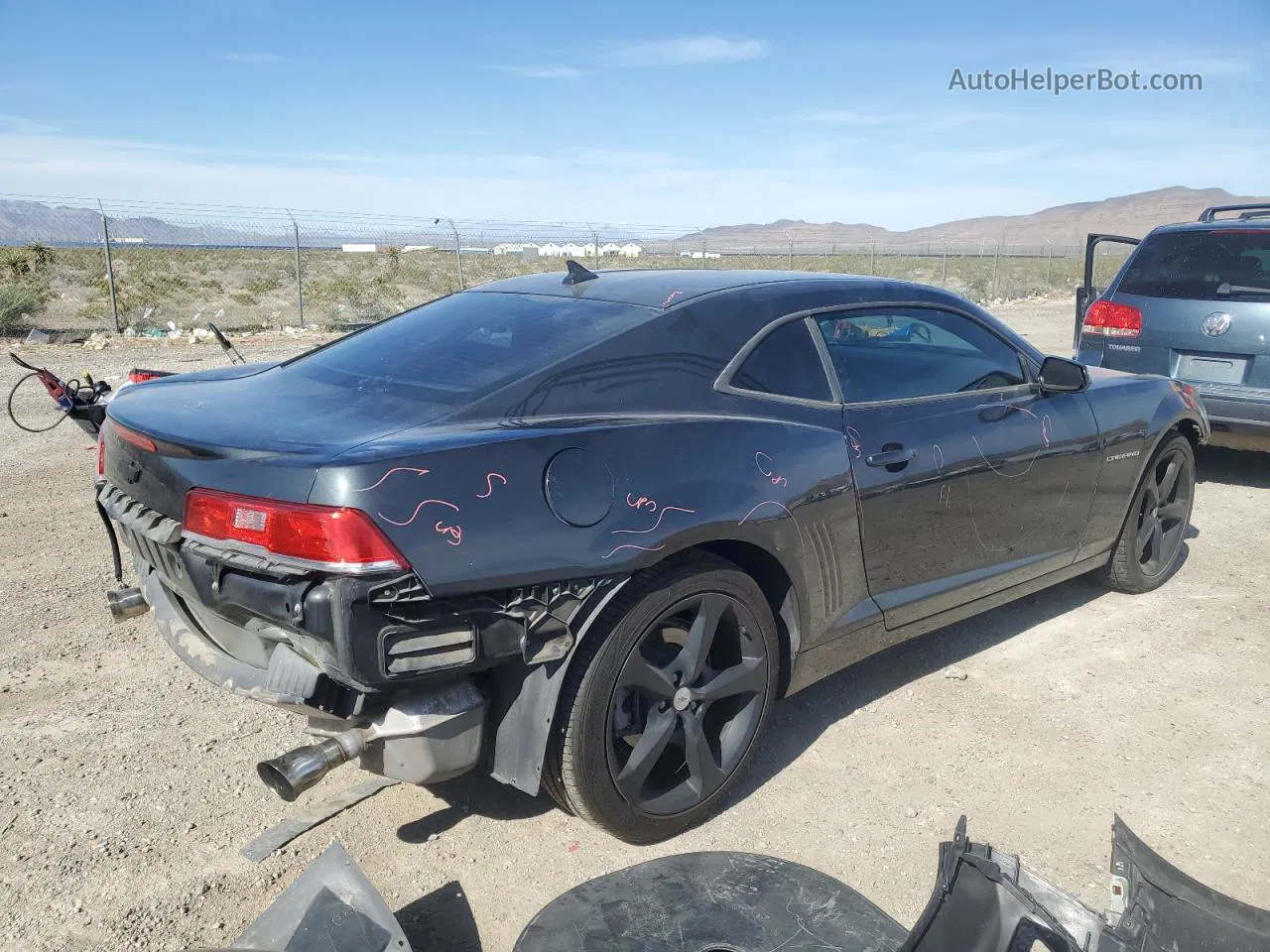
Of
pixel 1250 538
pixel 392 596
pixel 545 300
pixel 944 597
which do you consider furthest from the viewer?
pixel 1250 538

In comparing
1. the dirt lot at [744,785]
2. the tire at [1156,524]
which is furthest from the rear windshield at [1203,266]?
the dirt lot at [744,785]

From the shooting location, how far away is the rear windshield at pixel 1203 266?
6.51 metres

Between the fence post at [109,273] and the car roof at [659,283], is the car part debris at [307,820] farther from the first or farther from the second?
the fence post at [109,273]

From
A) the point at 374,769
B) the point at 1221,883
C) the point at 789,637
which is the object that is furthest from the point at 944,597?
the point at 374,769

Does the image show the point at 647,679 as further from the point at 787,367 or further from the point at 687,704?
the point at 787,367

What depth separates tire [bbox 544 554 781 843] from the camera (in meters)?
2.64

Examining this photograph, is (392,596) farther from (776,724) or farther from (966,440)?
(966,440)

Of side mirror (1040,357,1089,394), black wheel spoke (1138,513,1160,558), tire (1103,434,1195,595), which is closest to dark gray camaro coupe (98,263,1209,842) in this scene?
side mirror (1040,357,1089,394)

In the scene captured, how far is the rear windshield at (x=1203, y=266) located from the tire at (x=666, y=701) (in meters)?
5.04

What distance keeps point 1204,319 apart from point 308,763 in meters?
6.26

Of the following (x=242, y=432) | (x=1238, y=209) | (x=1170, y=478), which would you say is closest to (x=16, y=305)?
(x=242, y=432)

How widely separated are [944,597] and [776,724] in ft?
2.49

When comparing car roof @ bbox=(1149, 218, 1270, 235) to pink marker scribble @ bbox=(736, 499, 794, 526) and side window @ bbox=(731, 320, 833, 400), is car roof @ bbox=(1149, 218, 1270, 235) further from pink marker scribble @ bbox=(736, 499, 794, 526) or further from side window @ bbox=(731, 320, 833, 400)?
pink marker scribble @ bbox=(736, 499, 794, 526)

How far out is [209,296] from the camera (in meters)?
25.2
